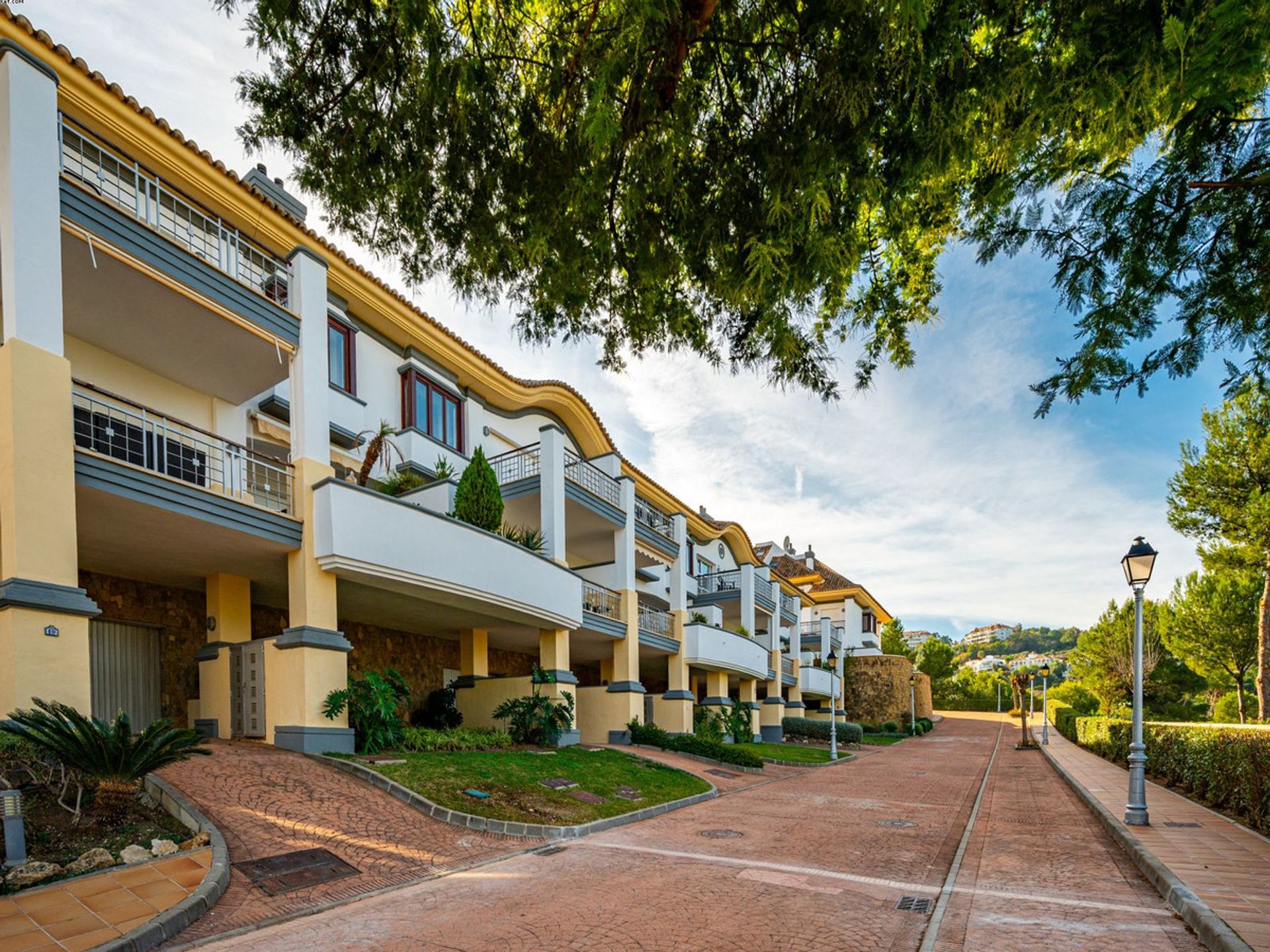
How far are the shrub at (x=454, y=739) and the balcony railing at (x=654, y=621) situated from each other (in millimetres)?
8050

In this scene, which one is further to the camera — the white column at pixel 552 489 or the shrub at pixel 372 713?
the white column at pixel 552 489

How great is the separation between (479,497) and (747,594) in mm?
19182

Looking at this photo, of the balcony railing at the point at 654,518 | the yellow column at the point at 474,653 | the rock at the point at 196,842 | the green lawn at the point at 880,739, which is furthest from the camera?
the green lawn at the point at 880,739

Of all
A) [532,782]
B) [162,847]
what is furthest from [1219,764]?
[162,847]

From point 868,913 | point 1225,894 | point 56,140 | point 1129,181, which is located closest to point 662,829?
point 868,913

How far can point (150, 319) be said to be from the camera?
11633mm

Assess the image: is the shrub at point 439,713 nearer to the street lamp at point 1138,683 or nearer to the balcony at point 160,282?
the balcony at point 160,282

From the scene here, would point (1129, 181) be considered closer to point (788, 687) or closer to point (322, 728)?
point (322, 728)

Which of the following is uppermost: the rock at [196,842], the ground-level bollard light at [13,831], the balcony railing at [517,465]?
the balcony railing at [517,465]

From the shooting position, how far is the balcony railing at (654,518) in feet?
85.8

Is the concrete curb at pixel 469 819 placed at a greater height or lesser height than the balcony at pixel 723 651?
greater

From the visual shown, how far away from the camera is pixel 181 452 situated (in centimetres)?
1199

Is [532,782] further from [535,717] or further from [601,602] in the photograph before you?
[601,602]

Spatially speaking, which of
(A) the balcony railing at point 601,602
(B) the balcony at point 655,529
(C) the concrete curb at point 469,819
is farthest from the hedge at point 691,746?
(C) the concrete curb at point 469,819
